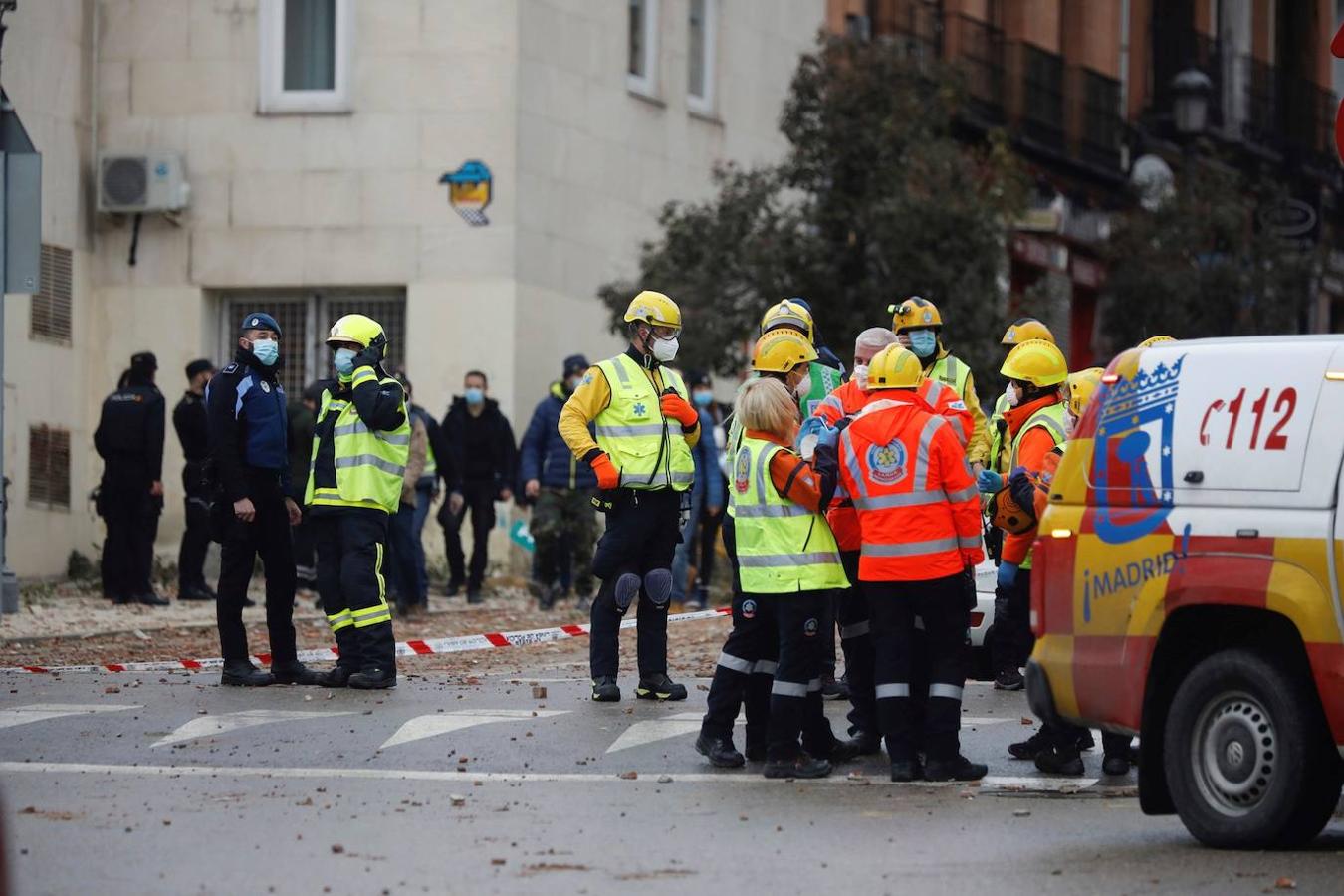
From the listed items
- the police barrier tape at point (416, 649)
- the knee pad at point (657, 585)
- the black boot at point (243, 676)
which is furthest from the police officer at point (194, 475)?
the knee pad at point (657, 585)

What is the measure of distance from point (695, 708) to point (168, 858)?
15.7 ft

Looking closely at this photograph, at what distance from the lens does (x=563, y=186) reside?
2739 centimetres

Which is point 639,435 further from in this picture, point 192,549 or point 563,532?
point 192,549

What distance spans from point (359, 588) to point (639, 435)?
1.69 metres

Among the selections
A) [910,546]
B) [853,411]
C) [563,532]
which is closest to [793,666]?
[910,546]

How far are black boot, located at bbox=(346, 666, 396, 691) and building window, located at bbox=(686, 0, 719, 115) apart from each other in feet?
53.3

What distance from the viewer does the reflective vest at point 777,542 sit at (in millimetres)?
11367

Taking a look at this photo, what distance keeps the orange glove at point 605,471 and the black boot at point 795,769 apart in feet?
8.06

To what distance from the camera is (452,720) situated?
508 inches

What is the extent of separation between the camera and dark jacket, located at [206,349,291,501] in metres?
14.6

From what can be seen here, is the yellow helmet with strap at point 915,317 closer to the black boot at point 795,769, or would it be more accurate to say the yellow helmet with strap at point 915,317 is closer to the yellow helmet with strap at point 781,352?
the yellow helmet with strap at point 781,352

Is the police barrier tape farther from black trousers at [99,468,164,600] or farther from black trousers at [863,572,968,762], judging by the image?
black trousers at [863,572,968,762]

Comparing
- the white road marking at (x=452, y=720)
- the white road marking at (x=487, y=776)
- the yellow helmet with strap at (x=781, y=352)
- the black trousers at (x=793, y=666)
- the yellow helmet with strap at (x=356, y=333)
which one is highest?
the yellow helmet with strap at (x=356, y=333)

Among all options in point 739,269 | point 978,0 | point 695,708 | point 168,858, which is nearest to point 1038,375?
point 695,708
